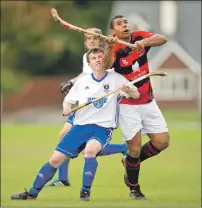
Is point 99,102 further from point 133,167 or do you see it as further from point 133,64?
point 133,167

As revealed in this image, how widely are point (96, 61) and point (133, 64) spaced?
456mm

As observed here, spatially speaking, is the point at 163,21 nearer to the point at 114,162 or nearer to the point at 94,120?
the point at 114,162

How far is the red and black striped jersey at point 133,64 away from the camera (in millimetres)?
12586

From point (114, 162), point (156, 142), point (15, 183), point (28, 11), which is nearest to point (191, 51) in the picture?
point (28, 11)

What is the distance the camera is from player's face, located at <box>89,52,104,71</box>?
12477mm

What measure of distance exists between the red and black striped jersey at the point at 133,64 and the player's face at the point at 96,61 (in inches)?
7.3

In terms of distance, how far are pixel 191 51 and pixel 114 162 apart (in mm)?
45239

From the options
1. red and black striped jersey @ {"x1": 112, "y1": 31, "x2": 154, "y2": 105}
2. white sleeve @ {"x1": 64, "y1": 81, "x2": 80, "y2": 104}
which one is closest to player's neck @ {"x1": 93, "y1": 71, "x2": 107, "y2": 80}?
red and black striped jersey @ {"x1": 112, "y1": 31, "x2": 154, "y2": 105}

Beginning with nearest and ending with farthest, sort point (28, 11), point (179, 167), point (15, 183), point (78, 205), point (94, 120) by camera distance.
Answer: point (78, 205) → point (94, 120) → point (15, 183) → point (179, 167) → point (28, 11)

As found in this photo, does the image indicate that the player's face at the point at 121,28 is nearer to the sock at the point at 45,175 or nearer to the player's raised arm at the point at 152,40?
the player's raised arm at the point at 152,40

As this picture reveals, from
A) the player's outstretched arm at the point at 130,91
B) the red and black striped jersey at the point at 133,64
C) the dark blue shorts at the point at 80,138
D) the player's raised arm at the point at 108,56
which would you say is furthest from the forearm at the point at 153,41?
the dark blue shorts at the point at 80,138

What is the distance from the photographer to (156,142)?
1319cm

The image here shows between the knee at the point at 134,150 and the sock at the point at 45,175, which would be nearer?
the sock at the point at 45,175

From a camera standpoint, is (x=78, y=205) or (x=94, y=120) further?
(x=94, y=120)
